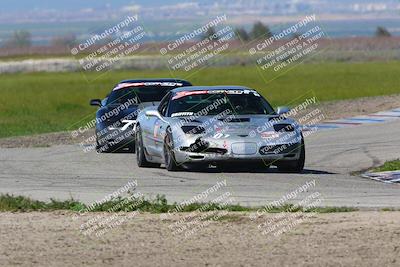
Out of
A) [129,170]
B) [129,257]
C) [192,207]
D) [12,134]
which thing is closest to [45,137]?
[12,134]

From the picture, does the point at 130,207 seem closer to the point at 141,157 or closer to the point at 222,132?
the point at 222,132

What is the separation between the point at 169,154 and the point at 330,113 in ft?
43.7

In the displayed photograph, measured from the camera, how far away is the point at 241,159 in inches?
744

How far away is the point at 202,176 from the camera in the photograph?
18.7 meters

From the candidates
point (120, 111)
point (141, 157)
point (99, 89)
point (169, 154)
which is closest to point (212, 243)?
point (169, 154)

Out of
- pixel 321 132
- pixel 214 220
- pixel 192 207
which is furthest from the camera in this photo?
pixel 321 132

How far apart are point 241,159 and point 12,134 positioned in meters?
14.7

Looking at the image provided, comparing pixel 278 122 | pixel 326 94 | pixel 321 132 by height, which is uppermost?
pixel 278 122

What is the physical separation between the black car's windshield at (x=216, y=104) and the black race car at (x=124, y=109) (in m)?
3.51

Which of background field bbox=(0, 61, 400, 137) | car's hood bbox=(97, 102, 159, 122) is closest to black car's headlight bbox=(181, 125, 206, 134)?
car's hood bbox=(97, 102, 159, 122)

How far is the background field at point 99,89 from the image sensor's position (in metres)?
41.1

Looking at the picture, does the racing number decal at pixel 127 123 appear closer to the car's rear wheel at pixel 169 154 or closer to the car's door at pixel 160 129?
the car's door at pixel 160 129

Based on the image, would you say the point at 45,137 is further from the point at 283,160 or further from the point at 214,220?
the point at 214,220

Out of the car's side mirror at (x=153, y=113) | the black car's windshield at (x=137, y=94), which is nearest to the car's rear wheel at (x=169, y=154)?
the car's side mirror at (x=153, y=113)
